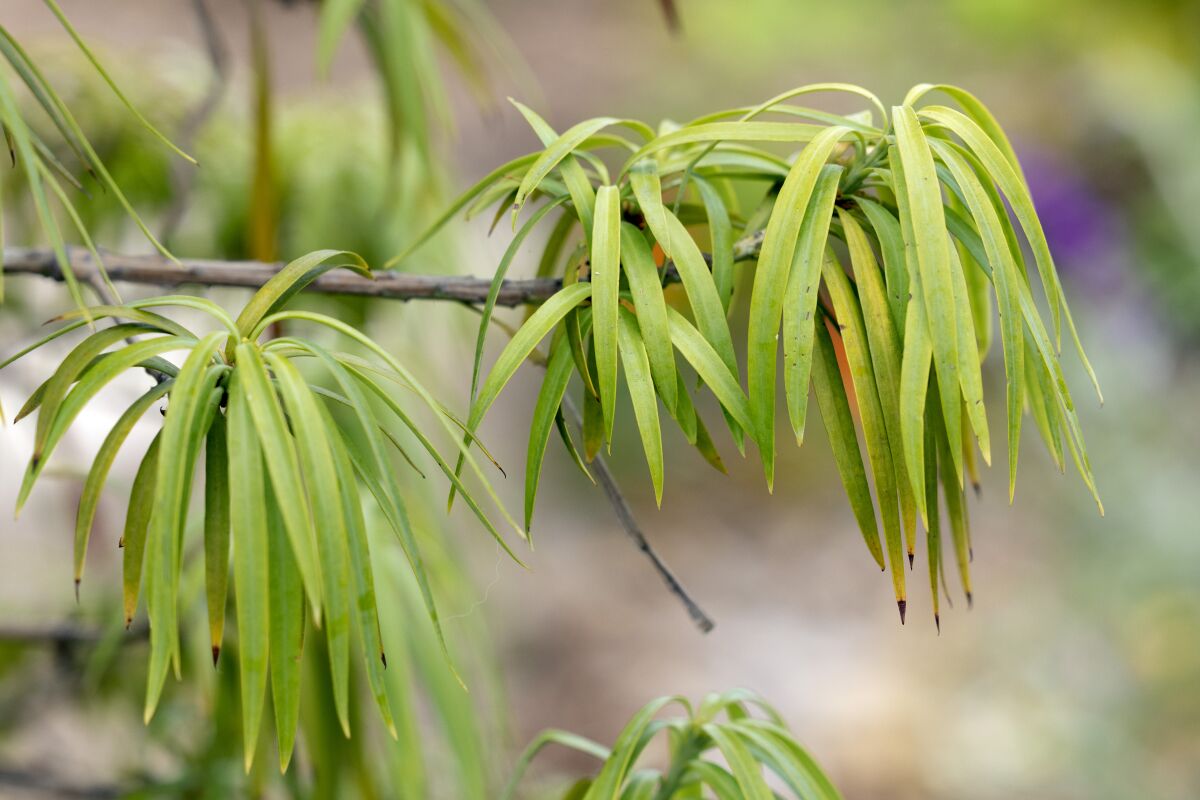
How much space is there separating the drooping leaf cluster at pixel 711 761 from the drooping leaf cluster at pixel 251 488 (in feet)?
0.41

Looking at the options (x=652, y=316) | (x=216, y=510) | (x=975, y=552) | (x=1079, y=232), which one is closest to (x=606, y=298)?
(x=652, y=316)

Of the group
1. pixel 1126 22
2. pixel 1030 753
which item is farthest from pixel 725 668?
pixel 1126 22

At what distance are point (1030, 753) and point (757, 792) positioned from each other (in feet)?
4.71

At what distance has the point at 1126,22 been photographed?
2705 millimetres

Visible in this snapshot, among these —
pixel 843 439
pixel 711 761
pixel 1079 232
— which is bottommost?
pixel 711 761

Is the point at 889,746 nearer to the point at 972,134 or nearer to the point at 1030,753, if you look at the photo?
the point at 1030,753

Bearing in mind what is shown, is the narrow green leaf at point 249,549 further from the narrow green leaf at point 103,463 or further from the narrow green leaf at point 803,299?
the narrow green leaf at point 803,299

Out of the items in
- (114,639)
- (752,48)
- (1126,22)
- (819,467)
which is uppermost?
(752,48)

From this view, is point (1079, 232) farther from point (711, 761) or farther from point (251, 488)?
point (251, 488)

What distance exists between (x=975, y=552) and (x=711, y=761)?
5.57 ft

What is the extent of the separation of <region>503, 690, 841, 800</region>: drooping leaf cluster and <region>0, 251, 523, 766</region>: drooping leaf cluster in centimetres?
13

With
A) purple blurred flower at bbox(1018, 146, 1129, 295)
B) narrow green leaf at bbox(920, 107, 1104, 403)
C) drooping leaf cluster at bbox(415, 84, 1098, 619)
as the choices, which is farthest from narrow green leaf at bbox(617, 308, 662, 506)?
purple blurred flower at bbox(1018, 146, 1129, 295)

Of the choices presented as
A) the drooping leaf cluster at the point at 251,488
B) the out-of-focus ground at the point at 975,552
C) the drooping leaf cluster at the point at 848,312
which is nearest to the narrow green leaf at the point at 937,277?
the drooping leaf cluster at the point at 848,312

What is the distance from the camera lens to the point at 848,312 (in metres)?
0.29
